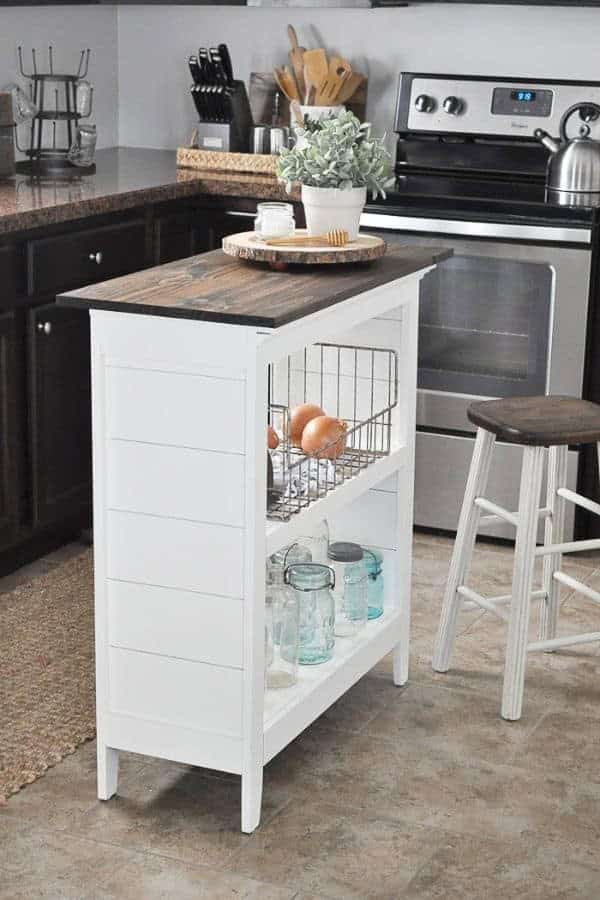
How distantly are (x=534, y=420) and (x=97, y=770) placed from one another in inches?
44.5

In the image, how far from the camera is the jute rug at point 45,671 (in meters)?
2.75

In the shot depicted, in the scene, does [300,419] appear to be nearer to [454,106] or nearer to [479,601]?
[479,601]

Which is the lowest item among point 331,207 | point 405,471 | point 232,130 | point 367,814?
point 367,814

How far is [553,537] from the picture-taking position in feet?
10.6

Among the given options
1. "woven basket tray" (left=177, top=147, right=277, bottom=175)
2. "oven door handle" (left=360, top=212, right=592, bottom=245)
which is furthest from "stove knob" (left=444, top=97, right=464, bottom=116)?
"oven door handle" (left=360, top=212, right=592, bottom=245)

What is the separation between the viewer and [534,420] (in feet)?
9.64

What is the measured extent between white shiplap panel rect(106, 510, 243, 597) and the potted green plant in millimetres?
703

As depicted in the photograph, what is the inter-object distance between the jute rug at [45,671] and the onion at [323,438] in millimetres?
731

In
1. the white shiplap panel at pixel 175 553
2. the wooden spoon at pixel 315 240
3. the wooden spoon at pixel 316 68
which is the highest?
the wooden spoon at pixel 316 68

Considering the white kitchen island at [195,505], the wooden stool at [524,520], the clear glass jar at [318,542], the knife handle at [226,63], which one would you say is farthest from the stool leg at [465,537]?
the knife handle at [226,63]

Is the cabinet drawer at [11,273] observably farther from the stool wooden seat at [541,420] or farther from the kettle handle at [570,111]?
the kettle handle at [570,111]

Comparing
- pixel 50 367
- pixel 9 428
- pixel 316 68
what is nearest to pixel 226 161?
pixel 316 68

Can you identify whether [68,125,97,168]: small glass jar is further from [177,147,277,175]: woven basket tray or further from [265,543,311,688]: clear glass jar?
[265,543,311,688]: clear glass jar

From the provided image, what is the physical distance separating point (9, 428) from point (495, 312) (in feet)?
4.44
